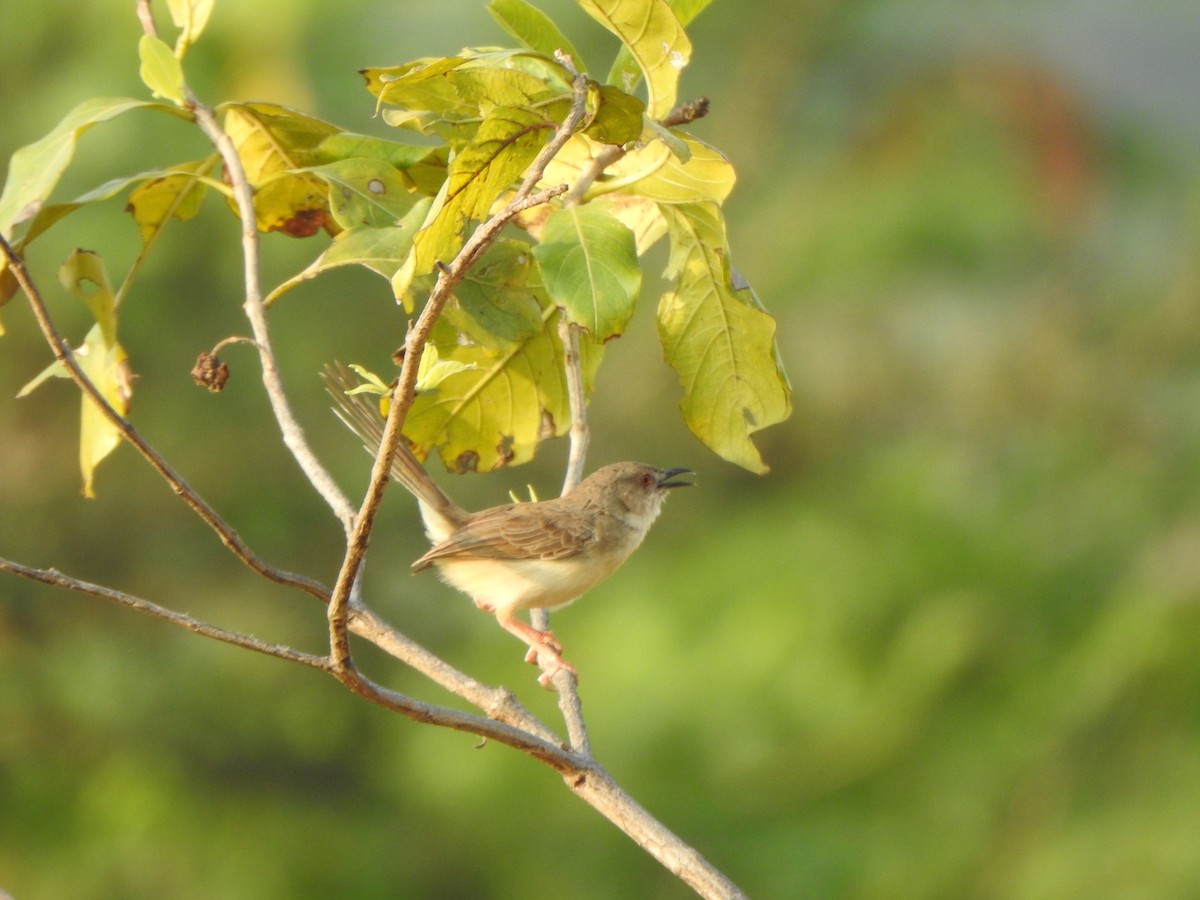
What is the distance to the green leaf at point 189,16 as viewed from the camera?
7.81 feet

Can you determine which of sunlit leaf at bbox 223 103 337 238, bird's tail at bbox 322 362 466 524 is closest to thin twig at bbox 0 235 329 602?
sunlit leaf at bbox 223 103 337 238

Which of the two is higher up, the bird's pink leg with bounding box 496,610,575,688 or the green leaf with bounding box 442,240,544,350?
the green leaf with bounding box 442,240,544,350

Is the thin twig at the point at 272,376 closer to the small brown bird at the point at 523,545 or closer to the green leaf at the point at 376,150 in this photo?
the green leaf at the point at 376,150

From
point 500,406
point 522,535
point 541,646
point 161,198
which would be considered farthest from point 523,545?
point 161,198

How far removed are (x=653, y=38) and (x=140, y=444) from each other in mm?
864

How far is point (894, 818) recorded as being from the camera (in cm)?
682

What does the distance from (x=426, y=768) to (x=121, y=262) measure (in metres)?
3.39

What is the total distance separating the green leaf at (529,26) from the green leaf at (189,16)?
0.74 meters

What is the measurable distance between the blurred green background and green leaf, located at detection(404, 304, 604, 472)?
431 centimetres

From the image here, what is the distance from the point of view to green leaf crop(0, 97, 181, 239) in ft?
6.89

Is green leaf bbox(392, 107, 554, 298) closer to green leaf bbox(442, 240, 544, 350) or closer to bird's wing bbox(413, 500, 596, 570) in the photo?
green leaf bbox(442, 240, 544, 350)

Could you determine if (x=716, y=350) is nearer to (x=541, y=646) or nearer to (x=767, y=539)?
(x=541, y=646)

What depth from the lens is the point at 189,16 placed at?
7.89 feet

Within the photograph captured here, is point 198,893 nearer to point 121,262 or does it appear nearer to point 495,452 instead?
point 121,262
